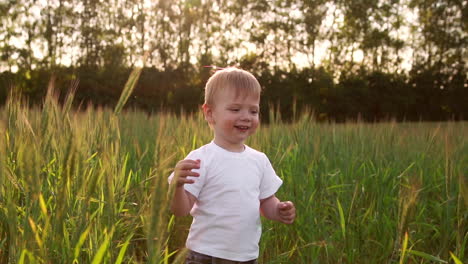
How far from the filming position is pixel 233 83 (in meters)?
1.59

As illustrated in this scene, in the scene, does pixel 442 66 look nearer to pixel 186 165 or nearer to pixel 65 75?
pixel 65 75

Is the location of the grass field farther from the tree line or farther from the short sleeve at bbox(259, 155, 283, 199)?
the tree line

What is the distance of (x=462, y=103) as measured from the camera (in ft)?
59.9

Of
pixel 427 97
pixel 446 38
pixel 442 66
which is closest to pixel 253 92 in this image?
pixel 427 97

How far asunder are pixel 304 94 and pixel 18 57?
417 inches

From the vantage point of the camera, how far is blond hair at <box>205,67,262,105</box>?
1.59m

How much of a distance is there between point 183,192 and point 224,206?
19 cm

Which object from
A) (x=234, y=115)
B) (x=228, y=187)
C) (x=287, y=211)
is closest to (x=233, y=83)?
(x=234, y=115)

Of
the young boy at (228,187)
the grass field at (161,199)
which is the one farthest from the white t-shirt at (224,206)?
the grass field at (161,199)

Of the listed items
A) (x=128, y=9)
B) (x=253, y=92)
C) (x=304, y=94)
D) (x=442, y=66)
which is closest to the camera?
(x=253, y=92)

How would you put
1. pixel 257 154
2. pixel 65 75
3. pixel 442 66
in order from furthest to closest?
pixel 442 66, pixel 65 75, pixel 257 154

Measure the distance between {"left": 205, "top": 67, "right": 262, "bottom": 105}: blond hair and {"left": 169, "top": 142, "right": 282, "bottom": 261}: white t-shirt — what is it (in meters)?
0.20

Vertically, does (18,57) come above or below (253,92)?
above

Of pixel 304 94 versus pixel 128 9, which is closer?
pixel 304 94
